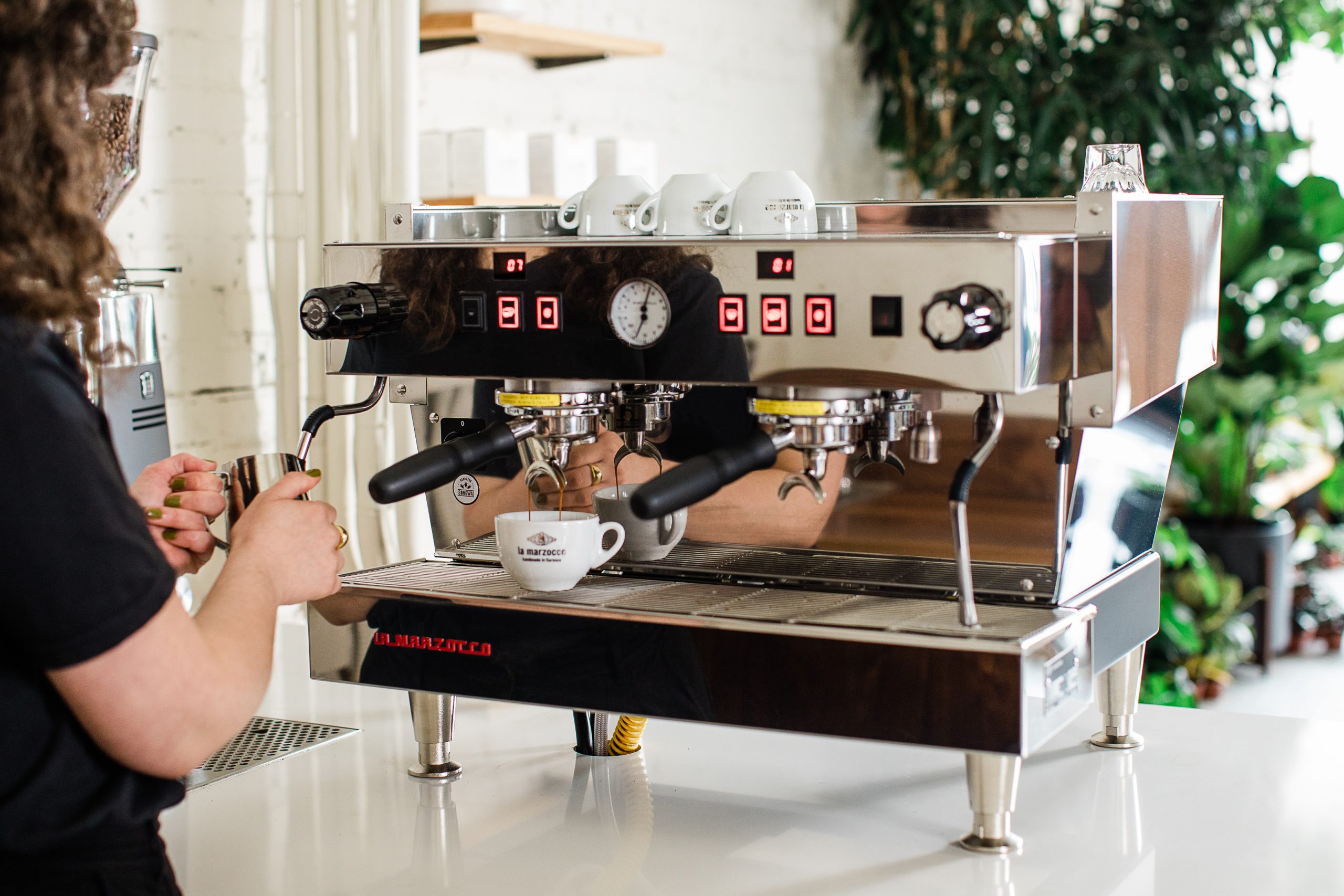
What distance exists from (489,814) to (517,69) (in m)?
A: 1.92

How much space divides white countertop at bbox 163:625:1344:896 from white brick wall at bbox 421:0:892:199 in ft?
5.15

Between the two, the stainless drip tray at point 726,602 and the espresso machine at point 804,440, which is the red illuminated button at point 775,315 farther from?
the stainless drip tray at point 726,602

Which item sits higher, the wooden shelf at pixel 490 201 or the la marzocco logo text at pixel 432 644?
the wooden shelf at pixel 490 201

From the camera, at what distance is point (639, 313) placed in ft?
3.18

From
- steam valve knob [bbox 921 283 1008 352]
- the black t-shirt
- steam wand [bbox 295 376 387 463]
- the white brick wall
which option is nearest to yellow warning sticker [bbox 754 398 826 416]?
steam valve knob [bbox 921 283 1008 352]

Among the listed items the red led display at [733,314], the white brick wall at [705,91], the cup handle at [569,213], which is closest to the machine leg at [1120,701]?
the red led display at [733,314]

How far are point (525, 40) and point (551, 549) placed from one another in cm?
151

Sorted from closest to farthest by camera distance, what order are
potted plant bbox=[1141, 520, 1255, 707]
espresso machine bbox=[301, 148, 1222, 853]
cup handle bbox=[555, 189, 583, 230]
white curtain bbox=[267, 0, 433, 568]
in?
espresso machine bbox=[301, 148, 1222, 853], cup handle bbox=[555, 189, 583, 230], white curtain bbox=[267, 0, 433, 568], potted plant bbox=[1141, 520, 1255, 707]

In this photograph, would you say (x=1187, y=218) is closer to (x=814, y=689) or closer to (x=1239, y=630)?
(x=814, y=689)

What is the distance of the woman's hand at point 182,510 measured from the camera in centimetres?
96

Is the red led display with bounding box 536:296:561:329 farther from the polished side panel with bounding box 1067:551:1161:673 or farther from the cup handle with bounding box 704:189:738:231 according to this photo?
the polished side panel with bounding box 1067:551:1161:673

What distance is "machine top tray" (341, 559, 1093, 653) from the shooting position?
0.92 meters

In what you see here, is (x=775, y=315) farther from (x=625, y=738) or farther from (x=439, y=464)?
(x=625, y=738)

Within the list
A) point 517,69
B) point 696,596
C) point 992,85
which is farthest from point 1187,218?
point 992,85
